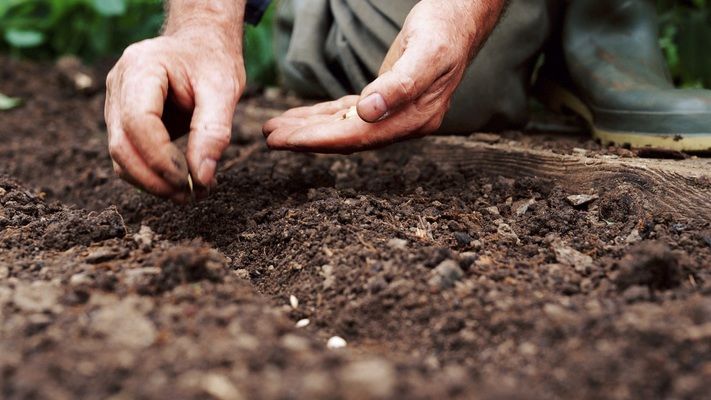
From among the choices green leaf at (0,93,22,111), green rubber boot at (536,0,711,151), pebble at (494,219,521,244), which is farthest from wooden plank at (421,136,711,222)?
green leaf at (0,93,22,111)

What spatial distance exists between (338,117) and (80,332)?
36.1 inches

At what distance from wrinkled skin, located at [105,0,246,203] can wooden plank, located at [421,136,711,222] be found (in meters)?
0.70

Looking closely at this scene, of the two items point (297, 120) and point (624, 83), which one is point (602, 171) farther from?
point (297, 120)

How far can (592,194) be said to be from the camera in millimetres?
1700

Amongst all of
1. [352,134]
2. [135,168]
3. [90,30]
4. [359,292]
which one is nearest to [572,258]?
[359,292]

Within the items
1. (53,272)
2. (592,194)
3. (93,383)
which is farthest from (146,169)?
(592,194)

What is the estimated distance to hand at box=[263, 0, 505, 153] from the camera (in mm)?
1500

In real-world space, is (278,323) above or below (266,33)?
above

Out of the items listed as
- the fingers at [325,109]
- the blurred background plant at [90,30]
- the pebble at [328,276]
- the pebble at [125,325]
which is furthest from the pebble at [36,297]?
the blurred background plant at [90,30]

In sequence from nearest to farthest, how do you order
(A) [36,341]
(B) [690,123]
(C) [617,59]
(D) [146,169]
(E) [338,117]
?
(A) [36,341], (D) [146,169], (E) [338,117], (B) [690,123], (C) [617,59]

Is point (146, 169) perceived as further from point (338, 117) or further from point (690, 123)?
point (690, 123)

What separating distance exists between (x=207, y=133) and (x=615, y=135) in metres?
1.20

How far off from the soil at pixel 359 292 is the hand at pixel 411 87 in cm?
14

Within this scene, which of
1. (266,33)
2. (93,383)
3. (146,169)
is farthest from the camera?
(266,33)
